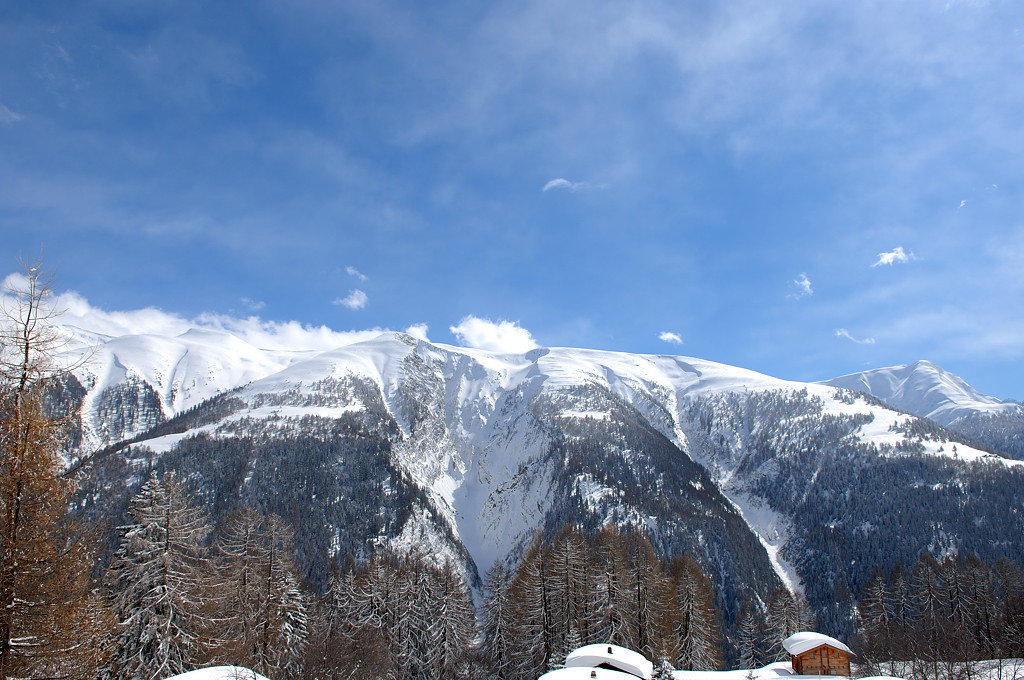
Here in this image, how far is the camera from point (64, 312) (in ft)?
41.2

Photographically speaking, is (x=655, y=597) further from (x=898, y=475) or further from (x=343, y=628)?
(x=898, y=475)

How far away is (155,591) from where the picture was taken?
2684cm

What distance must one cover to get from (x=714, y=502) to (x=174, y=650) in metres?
167

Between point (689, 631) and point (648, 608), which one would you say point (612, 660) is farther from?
point (689, 631)

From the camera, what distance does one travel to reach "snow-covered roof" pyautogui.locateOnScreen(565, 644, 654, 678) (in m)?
35.7

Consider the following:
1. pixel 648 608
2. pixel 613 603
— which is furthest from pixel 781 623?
pixel 613 603

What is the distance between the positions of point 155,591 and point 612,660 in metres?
26.2

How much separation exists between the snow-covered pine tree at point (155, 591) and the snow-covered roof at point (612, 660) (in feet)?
73.1

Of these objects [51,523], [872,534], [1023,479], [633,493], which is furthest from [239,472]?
[1023,479]

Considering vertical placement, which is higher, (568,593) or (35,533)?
(35,533)

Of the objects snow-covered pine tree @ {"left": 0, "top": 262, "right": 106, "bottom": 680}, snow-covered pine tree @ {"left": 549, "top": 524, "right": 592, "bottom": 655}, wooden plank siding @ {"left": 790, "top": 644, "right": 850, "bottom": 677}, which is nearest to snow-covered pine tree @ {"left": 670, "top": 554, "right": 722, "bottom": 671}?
wooden plank siding @ {"left": 790, "top": 644, "right": 850, "bottom": 677}

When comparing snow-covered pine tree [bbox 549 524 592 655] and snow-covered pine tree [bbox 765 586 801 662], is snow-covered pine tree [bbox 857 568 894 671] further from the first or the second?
snow-covered pine tree [bbox 549 524 592 655]

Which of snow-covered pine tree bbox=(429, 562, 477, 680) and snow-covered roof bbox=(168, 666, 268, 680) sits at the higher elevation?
snow-covered roof bbox=(168, 666, 268, 680)

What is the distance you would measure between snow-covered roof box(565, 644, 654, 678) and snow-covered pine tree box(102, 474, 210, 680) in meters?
22.3
